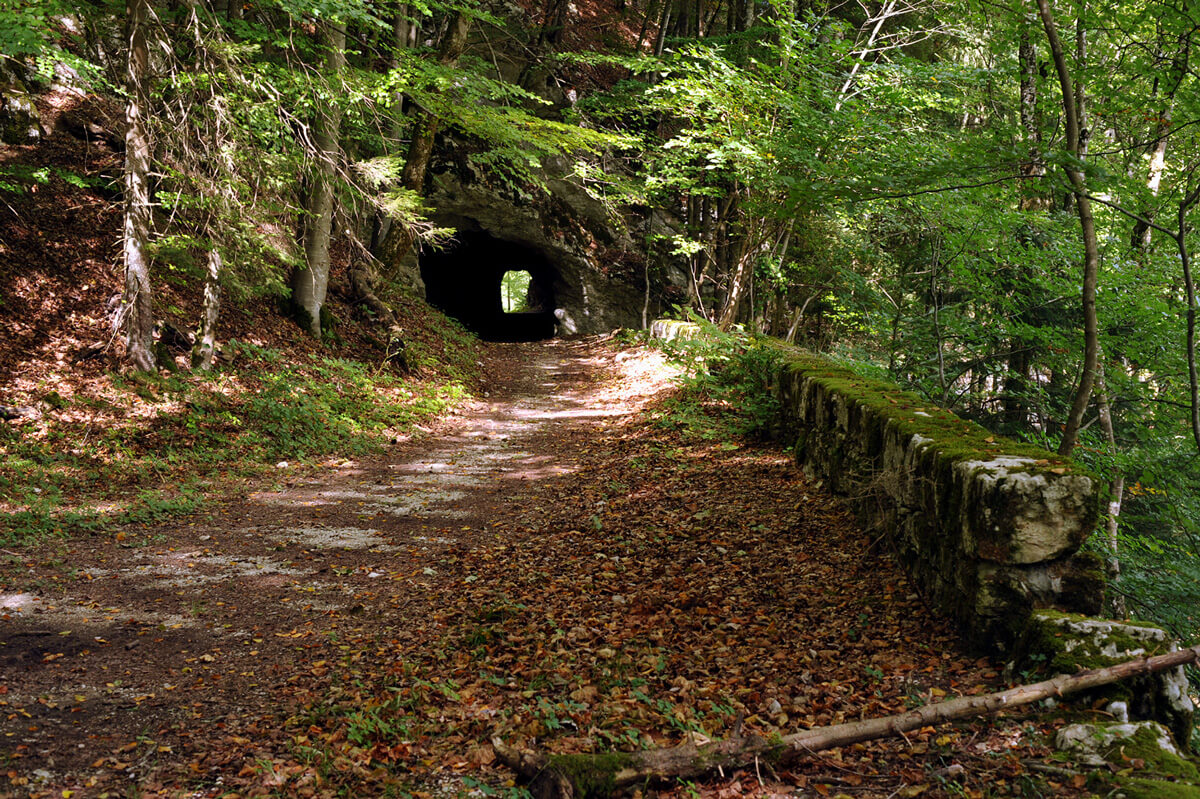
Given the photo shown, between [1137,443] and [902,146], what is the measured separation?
6.32m

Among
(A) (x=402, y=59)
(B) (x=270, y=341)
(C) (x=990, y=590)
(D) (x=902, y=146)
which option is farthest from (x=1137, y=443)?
A: (B) (x=270, y=341)

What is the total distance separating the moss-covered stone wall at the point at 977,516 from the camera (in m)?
3.57

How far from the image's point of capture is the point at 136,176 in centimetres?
749

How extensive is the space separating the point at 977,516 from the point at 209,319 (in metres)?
8.86

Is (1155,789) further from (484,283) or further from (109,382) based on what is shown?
(484,283)

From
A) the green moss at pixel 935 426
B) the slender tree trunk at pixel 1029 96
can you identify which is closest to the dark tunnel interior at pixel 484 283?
the slender tree trunk at pixel 1029 96

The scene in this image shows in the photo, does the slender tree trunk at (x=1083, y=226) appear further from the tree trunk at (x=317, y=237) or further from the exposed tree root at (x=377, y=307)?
the exposed tree root at (x=377, y=307)

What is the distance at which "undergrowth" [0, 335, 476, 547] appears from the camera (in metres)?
5.98

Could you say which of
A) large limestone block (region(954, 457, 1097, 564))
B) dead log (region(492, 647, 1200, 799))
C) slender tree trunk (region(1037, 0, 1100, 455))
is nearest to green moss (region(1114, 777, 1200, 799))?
dead log (region(492, 647, 1200, 799))

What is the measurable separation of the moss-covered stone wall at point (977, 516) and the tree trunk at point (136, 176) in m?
7.73

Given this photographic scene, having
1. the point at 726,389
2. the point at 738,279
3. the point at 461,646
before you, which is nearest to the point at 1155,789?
the point at 461,646

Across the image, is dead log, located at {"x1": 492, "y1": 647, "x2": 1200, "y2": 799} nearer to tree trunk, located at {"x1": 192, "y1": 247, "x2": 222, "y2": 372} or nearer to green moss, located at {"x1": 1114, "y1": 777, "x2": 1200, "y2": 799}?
green moss, located at {"x1": 1114, "y1": 777, "x2": 1200, "y2": 799}

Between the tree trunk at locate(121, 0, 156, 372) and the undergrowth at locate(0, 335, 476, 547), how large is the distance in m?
0.80

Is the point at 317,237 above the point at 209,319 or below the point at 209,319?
above
